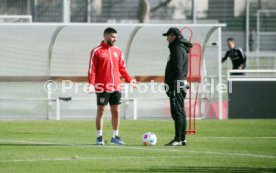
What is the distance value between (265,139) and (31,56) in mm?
9318

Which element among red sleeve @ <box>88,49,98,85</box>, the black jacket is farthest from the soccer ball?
red sleeve @ <box>88,49,98,85</box>

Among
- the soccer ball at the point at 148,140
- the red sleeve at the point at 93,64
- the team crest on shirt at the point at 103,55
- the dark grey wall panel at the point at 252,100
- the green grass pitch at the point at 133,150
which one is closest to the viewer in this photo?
the green grass pitch at the point at 133,150

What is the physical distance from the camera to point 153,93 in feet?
94.4

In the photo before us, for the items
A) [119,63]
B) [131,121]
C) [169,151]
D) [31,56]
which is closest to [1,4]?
[31,56]

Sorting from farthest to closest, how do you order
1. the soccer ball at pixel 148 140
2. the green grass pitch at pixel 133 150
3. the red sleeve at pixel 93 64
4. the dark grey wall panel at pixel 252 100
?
the dark grey wall panel at pixel 252 100
the red sleeve at pixel 93 64
the soccer ball at pixel 148 140
the green grass pitch at pixel 133 150

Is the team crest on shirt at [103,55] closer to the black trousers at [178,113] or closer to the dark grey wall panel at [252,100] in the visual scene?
the black trousers at [178,113]

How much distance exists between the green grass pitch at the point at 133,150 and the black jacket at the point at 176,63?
1.29 metres

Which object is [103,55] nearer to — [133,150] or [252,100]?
[133,150]

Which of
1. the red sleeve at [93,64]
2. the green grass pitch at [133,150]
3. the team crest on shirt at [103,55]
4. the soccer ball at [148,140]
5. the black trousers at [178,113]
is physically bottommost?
the green grass pitch at [133,150]

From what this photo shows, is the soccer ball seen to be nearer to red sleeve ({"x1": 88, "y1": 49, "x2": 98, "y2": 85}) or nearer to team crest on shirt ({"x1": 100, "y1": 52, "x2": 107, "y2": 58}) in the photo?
red sleeve ({"x1": 88, "y1": 49, "x2": 98, "y2": 85})

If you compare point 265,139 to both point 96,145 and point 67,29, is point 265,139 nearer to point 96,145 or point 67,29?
point 96,145

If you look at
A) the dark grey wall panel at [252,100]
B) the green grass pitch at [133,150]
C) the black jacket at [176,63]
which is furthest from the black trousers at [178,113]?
the dark grey wall panel at [252,100]

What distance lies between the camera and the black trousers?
18.8 meters

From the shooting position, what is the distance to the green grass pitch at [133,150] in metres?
15.0
